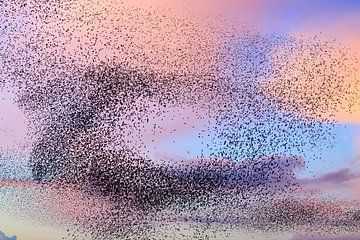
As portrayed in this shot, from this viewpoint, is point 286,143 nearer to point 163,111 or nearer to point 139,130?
point 163,111

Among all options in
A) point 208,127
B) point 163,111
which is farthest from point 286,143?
point 163,111

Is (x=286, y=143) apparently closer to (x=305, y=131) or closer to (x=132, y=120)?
(x=305, y=131)

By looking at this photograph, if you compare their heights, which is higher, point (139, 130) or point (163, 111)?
point (163, 111)

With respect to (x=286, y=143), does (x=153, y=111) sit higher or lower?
higher

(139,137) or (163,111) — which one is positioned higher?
(163,111)

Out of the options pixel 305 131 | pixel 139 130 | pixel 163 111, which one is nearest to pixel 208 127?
pixel 163 111

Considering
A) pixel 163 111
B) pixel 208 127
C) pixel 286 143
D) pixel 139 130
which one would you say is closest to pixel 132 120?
pixel 139 130

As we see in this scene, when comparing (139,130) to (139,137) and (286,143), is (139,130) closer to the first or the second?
(139,137)
